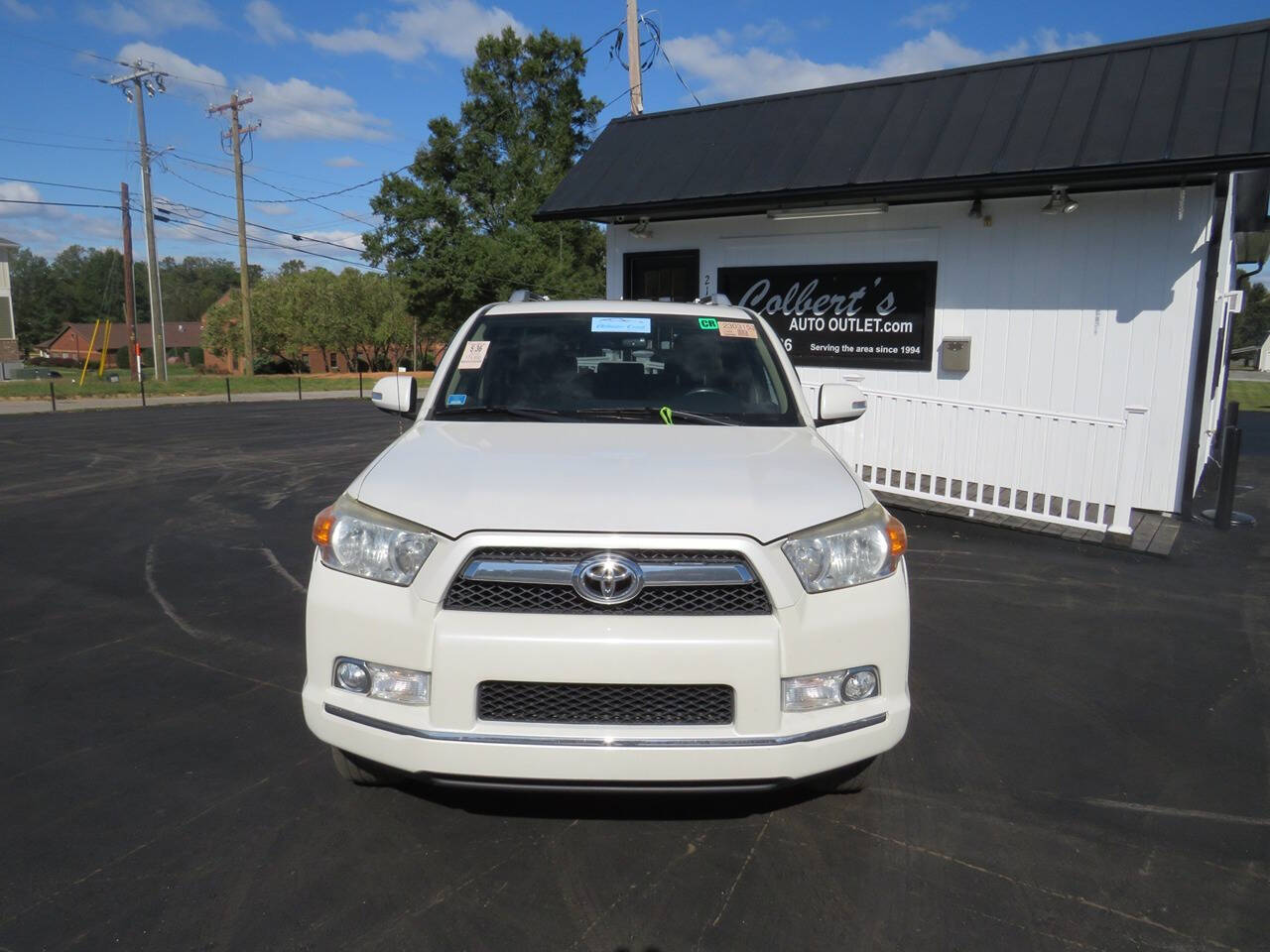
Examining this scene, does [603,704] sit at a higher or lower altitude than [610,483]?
lower

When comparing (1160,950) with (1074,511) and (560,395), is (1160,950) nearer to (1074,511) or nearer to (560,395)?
(560,395)

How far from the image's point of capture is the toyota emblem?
2527mm

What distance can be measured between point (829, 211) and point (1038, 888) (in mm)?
8130

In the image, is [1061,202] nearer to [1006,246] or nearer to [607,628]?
[1006,246]

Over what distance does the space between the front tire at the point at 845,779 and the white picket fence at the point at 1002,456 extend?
16.2 feet

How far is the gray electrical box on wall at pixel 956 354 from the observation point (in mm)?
9289

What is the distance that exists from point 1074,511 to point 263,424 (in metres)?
15.5

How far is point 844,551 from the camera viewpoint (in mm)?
2713

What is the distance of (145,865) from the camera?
278 centimetres

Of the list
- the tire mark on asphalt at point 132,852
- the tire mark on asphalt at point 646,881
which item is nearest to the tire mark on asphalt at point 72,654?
the tire mark on asphalt at point 132,852

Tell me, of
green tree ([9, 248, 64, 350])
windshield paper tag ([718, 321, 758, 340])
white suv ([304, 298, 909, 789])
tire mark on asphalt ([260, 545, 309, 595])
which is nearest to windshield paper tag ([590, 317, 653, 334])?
windshield paper tag ([718, 321, 758, 340])

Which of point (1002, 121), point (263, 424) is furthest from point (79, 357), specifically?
point (1002, 121)

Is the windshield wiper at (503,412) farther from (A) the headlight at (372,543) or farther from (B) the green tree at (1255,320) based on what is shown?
(B) the green tree at (1255,320)

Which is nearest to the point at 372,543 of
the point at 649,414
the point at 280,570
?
the point at 649,414
